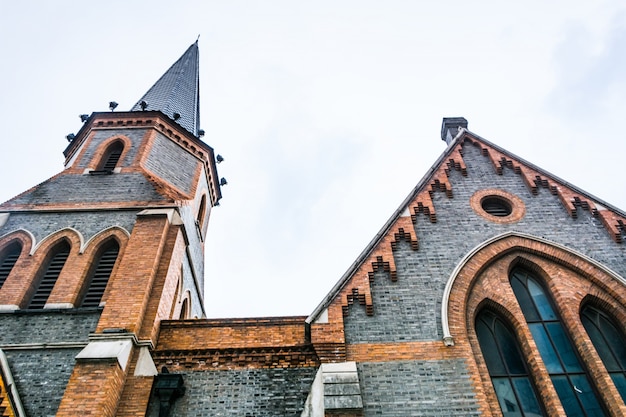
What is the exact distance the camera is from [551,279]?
10.5 m

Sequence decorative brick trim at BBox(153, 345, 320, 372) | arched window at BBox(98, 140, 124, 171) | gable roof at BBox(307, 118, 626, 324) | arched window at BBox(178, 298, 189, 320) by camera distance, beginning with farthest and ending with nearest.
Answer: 1. arched window at BBox(98, 140, 124, 171)
2. arched window at BBox(178, 298, 189, 320)
3. gable roof at BBox(307, 118, 626, 324)
4. decorative brick trim at BBox(153, 345, 320, 372)

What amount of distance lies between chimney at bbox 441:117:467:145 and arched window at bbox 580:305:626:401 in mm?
6591

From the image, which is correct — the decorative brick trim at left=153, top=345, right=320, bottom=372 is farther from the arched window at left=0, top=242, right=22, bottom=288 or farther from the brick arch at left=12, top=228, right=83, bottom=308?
the arched window at left=0, top=242, right=22, bottom=288

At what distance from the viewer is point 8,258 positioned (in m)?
12.5

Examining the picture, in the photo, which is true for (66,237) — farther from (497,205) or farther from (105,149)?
(497,205)

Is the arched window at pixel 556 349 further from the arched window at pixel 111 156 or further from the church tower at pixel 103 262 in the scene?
the arched window at pixel 111 156

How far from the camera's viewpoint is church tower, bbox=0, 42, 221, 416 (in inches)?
361

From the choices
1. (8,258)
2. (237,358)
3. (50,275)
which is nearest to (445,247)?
(237,358)

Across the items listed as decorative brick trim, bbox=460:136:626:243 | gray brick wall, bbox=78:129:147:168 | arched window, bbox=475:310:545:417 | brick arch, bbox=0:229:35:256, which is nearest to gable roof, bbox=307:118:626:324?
decorative brick trim, bbox=460:136:626:243

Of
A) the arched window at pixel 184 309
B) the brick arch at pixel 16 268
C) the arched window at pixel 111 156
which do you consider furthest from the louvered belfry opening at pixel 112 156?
the arched window at pixel 184 309

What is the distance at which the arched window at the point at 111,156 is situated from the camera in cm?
1584

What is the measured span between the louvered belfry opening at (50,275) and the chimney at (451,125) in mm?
11063

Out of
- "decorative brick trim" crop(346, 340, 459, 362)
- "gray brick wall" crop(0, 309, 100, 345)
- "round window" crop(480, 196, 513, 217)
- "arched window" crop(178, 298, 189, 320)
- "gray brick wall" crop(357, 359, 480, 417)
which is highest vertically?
"round window" crop(480, 196, 513, 217)

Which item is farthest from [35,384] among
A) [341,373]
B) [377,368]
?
[377,368]
